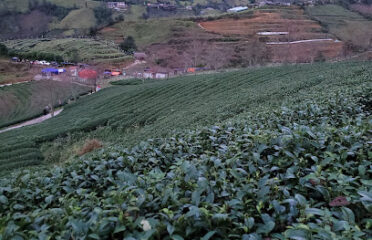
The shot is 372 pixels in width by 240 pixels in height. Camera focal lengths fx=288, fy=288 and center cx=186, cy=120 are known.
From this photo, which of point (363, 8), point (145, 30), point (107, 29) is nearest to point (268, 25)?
point (363, 8)

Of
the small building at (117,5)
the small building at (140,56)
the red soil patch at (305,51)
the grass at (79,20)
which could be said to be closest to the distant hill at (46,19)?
the grass at (79,20)

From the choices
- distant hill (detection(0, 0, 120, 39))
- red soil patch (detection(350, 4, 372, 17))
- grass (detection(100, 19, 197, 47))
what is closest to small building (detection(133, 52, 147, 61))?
grass (detection(100, 19, 197, 47))

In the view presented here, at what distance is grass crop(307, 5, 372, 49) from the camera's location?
5031cm

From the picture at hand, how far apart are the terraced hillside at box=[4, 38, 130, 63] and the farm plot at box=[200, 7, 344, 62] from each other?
76.1ft

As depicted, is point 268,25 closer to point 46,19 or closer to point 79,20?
point 79,20

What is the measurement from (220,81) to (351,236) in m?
23.4

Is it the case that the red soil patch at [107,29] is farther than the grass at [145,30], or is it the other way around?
the red soil patch at [107,29]

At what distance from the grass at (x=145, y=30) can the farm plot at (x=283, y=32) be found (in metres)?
7.43

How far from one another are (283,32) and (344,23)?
1261 cm

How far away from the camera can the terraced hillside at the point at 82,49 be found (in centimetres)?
6100

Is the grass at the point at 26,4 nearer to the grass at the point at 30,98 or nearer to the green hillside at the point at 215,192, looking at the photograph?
the grass at the point at 30,98

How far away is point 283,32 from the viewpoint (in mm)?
59219

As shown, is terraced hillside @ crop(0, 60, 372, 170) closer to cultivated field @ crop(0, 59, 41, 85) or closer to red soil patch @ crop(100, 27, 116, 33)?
cultivated field @ crop(0, 59, 41, 85)

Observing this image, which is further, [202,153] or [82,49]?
[82,49]
